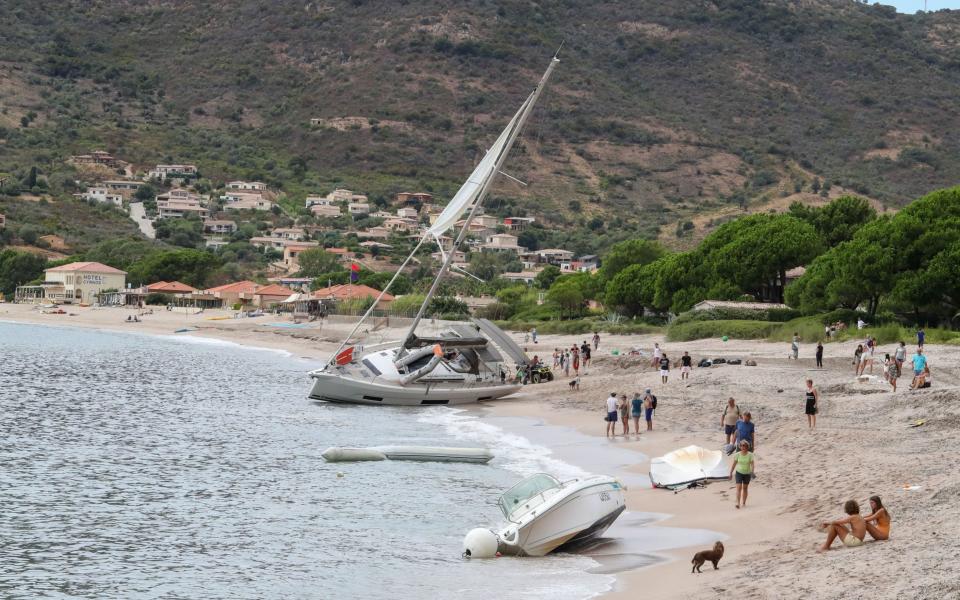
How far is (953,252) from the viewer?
166 feet

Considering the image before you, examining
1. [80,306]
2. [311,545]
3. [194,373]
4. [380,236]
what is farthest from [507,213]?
[311,545]

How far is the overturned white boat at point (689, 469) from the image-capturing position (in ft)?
76.3

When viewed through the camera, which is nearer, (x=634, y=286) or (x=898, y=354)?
(x=898, y=354)

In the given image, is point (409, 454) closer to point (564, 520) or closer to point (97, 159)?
point (564, 520)

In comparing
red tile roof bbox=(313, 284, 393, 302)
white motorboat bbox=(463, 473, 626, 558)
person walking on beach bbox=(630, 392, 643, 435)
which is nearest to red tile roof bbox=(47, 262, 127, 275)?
red tile roof bbox=(313, 284, 393, 302)

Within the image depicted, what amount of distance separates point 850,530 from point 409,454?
52.2ft

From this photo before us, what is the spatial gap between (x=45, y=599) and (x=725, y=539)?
10865 mm

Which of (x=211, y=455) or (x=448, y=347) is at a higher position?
(x=448, y=347)

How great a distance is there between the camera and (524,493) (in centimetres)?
1955

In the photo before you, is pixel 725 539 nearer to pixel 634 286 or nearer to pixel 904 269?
pixel 904 269

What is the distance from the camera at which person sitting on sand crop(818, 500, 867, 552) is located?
15641 millimetres

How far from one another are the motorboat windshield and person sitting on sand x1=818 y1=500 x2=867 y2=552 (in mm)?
5057

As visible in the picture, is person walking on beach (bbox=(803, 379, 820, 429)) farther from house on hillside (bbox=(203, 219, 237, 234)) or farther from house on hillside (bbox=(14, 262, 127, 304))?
house on hillside (bbox=(203, 219, 237, 234))

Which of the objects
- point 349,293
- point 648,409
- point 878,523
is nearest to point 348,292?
point 349,293
